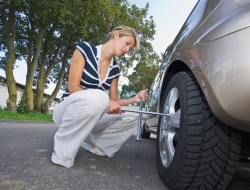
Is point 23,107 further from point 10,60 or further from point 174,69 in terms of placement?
point 174,69

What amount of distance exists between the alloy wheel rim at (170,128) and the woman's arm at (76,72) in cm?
68

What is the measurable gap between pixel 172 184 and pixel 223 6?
989 millimetres

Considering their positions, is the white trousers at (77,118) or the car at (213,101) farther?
the white trousers at (77,118)

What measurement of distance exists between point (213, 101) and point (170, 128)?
1.80ft

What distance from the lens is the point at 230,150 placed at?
4.10ft

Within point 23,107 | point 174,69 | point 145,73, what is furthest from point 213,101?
point 145,73

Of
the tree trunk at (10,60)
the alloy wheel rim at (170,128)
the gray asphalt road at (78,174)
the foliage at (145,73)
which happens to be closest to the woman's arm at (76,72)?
the gray asphalt road at (78,174)

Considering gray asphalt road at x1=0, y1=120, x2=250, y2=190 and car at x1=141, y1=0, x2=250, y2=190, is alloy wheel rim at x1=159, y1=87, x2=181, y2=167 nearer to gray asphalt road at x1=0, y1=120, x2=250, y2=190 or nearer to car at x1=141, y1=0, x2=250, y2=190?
car at x1=141, y1=0, x2=250, y2=190

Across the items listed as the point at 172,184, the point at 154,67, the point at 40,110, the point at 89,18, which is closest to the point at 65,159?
the point at 172,184

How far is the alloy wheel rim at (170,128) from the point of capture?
1.53 metres

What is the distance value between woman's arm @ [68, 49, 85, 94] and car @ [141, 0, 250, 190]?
75 cm

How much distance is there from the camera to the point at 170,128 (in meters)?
1.62

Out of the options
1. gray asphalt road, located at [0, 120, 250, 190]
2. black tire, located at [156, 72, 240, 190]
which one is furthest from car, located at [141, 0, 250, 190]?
gray asphalt road, located at [0, 120, 250, 190]

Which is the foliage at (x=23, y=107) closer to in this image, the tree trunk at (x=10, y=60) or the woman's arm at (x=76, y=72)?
the tree trunk at (x=10, y=60)
